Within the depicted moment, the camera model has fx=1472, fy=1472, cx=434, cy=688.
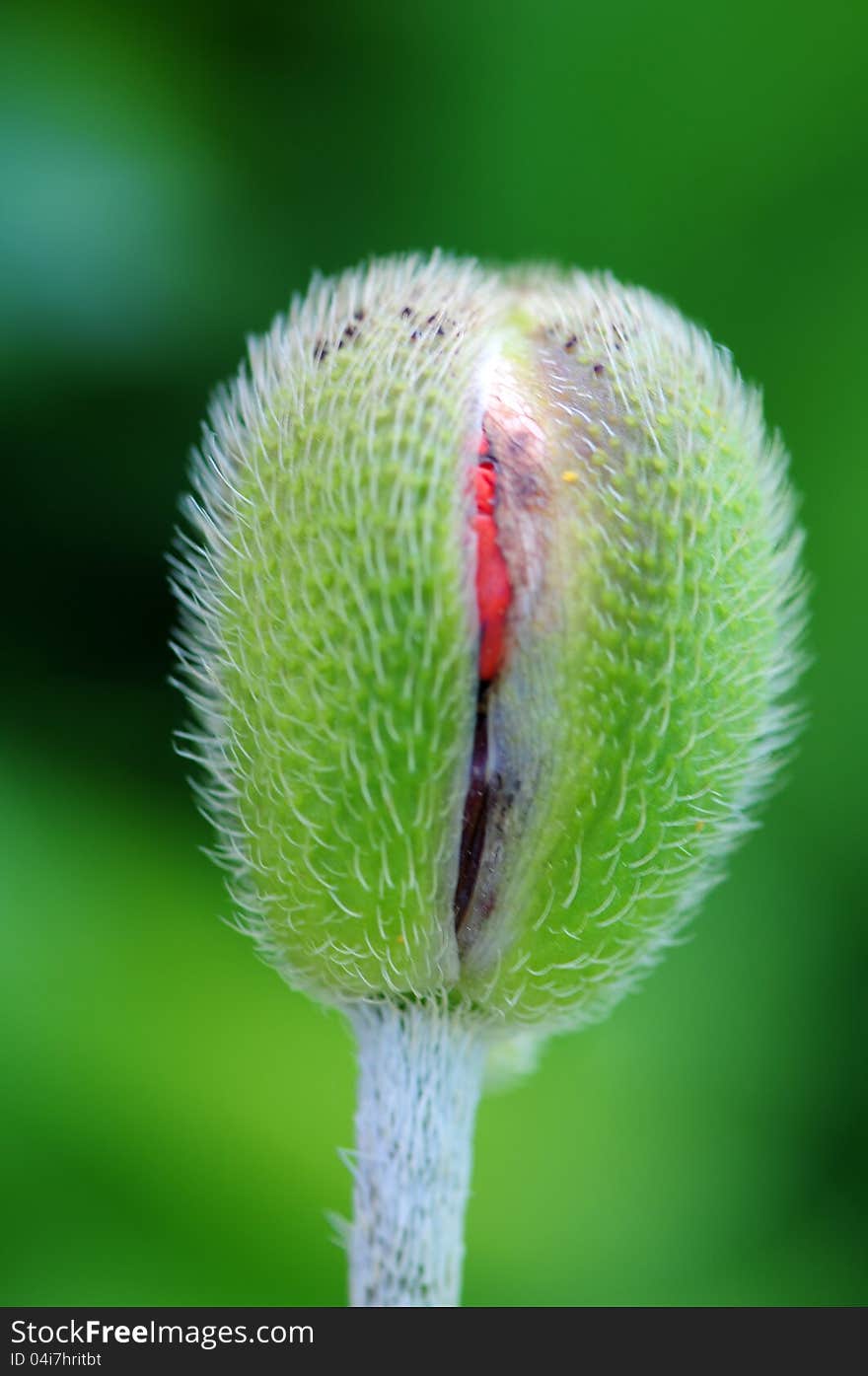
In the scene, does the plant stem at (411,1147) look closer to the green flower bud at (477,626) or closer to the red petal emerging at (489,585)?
the green flower bud at (477,626)

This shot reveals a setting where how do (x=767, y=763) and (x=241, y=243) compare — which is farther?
(x=241, y=243)

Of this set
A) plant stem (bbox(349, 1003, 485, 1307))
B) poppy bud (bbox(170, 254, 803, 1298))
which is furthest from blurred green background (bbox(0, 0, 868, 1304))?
poppy bud (bbox(170, 254, 803, 1298))

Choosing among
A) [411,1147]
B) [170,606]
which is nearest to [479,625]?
[411,1147]

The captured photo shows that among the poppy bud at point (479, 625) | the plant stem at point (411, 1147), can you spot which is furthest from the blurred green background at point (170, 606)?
the poppy bud at point (479, 625)

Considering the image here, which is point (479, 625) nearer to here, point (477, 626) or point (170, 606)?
point (477, 626)

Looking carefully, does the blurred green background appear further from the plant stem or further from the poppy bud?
the poppy bud
